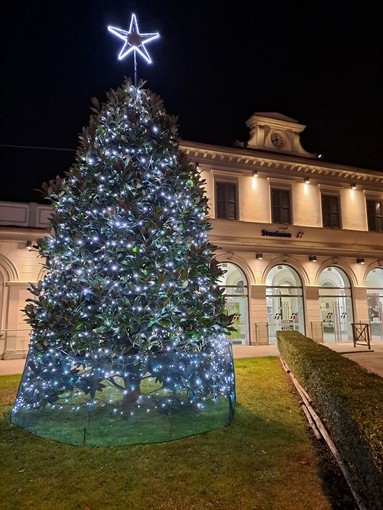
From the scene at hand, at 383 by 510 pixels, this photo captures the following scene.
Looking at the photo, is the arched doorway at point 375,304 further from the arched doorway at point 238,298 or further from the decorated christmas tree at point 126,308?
the decorated christmas tree at point 126,308

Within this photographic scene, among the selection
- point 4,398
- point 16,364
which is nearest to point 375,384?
point 4,398

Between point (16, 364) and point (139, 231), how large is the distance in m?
8.48

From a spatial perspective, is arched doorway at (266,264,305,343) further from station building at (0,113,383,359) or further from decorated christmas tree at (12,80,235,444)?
decorated christmas tree at (12,80,235,444)

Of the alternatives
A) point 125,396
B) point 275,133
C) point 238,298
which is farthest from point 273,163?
point 125,396

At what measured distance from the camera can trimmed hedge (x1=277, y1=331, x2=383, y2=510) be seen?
3053 mm

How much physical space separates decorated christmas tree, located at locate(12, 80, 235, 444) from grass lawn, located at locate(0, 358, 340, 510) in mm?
431

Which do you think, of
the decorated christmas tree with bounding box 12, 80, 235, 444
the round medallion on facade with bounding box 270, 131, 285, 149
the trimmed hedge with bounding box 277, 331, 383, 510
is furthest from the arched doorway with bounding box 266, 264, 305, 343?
the decorated christmas tree with bounding box 12, 80, 235, 444

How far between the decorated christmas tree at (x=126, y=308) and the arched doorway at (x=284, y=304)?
11.1m

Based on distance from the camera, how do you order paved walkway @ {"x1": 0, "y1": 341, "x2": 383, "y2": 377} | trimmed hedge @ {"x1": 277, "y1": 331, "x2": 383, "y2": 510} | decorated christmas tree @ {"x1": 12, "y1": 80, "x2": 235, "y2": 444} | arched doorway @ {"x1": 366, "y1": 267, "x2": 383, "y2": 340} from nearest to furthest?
trimmed hedge @ {"x1": 277, "y1": 331, "x2": 383, "y2": 510}
decorated christmas tree @ {"x1": 12, "y1": 80, "x2": 235, "y2": 444}
paved walkway @ {"x1": 0, "y1": 341, "x2": 383, "y2": 377}
arched doorway @ {"x1": 366, "y1": 267, "x2": 383, "y2": 340}

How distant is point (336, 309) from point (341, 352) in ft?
14.9

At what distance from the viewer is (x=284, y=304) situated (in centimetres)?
1712

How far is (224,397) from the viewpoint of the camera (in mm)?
5945

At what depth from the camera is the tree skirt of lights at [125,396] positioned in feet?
17.0

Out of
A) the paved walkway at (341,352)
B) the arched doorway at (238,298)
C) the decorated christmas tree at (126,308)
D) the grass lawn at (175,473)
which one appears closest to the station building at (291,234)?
the arched doorway at (238,298)
